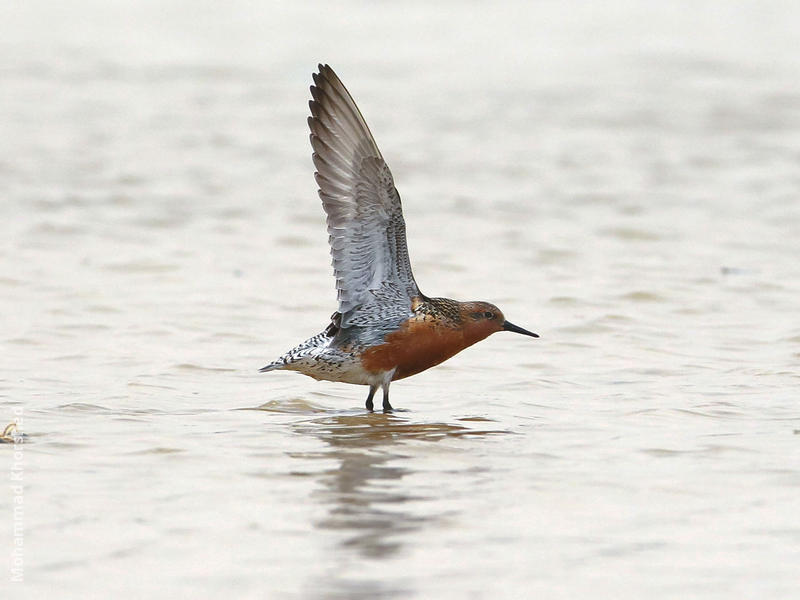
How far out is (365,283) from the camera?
8328mm

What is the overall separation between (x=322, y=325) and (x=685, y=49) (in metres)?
15.2

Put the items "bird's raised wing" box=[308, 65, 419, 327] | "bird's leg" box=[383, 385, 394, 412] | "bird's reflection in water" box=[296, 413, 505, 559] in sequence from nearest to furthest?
"bird's reflection in water" box=[296, 413, 505, 559], "bird's raised wing" box=[308, 65, 419, 327], "bird's leg" box=[383, 385, 394, 412]

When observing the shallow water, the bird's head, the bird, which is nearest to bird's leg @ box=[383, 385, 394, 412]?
the bird

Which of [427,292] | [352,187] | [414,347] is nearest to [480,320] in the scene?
[414,347]

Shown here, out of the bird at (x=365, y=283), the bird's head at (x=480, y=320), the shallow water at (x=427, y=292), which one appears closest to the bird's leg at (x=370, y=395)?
the bird at (x=365, y=283)

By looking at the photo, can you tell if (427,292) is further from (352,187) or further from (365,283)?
(352,187)

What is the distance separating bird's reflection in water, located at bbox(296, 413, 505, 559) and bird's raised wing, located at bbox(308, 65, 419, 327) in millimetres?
983

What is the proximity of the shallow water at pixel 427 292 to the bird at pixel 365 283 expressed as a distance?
33cm

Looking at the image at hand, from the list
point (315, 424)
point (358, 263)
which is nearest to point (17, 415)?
point (315, 424)

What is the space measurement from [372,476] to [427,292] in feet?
18.8

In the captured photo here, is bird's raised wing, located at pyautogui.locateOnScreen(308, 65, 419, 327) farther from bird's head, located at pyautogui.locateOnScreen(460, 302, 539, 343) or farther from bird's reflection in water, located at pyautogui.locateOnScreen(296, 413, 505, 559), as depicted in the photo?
bird's reflection in water, located at pyautogui.locateOnScreen(296, 413, 505, 559)

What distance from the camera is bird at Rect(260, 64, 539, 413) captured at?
8.04 metres

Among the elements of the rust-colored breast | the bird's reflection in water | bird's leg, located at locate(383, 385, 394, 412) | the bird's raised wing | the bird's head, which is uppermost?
the bird's raised wing

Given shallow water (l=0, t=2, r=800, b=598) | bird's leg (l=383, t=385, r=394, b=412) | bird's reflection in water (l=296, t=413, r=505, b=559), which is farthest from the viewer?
bird's leg (l=383, t=385, r=394, b=412)
